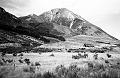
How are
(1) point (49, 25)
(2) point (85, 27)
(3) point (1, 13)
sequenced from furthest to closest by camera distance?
(2) point (85, 27), (1) point (49, 25), (3) point (1, 13)

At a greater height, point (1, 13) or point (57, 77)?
point (1, 13)

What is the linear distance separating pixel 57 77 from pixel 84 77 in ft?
4.27

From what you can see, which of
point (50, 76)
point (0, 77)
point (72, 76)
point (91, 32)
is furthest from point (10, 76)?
point (91, 32)

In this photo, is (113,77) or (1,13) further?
(1,13)

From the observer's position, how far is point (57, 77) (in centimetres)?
666

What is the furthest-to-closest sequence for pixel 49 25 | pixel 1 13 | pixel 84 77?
pixel 49 25 < pixel 1 13 < pixel 84 77

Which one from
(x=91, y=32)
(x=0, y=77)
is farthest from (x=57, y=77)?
(x=91, y=32)

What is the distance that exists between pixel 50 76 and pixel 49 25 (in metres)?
145

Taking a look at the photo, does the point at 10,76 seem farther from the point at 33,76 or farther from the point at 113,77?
the point at 113,77

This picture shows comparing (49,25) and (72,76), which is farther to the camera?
(49,25)

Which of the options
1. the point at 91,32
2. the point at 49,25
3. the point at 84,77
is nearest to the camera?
the point at 84,77

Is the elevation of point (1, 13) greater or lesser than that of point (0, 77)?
greater

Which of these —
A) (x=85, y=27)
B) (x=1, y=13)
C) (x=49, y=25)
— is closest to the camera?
(x=1, y=13)

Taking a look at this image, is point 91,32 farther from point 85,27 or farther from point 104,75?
point 104,75
